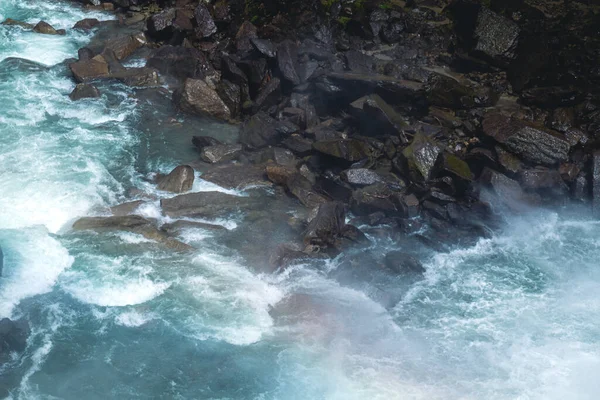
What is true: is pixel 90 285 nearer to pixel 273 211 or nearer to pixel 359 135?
pixel 273 211

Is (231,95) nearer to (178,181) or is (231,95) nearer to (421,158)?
(178,181)

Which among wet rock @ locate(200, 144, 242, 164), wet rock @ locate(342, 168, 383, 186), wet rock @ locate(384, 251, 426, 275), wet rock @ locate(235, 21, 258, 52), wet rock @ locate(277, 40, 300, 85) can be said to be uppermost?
wet rock @ locate(235, 21, 258, 52)

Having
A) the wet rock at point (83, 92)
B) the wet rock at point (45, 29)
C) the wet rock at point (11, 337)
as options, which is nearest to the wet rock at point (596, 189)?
the wet rock at point (11, 337)

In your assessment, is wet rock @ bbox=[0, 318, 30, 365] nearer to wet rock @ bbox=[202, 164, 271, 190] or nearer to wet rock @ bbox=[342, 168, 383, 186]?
wet rock @ bbox=[202, 164, 271, 190]

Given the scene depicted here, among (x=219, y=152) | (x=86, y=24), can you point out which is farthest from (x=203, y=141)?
(x=86, y=24)

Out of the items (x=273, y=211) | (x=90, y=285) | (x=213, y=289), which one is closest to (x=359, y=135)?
(x=273, y=211)

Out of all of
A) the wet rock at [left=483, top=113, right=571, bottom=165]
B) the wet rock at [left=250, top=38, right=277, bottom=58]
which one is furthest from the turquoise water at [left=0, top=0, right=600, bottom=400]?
the wet rock at [left=250, top=38, right=277, bottom=58]
